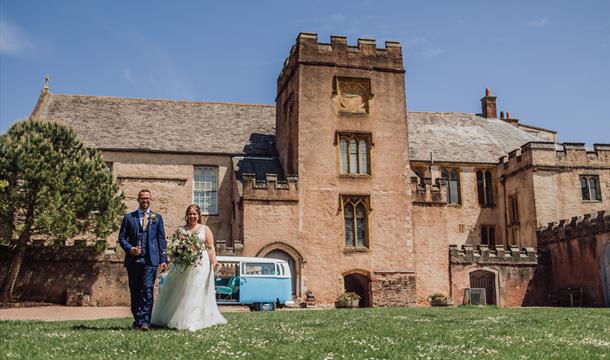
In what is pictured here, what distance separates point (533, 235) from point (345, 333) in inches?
1022

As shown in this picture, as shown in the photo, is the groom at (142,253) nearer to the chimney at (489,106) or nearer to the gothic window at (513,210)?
the gothic window at (513,210)

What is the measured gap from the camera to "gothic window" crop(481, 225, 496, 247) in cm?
3669

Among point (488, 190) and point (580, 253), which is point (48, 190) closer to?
point (580, 253)

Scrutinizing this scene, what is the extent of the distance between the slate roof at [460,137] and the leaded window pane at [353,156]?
7.68m

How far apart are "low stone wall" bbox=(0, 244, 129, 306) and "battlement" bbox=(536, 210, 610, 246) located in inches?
828

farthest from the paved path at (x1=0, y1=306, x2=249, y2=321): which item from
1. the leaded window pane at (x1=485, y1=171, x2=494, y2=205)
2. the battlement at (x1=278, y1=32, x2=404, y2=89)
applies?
the leaded window pane at (x1=485, y1=171, x2=494, y2=205)

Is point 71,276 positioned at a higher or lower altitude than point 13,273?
lower

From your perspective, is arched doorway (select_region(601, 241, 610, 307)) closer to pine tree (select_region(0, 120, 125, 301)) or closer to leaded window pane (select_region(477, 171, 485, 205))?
leaded window pane (select_region(477, 171, 485, 205))

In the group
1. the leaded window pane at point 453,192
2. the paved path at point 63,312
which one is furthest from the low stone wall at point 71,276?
the leaded window pane at point 453,192

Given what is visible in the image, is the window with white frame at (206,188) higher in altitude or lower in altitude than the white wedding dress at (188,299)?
higher

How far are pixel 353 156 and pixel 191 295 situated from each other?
20.0m

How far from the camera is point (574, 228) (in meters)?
29.7

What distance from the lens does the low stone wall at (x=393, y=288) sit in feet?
91.5

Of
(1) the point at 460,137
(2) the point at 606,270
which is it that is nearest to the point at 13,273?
(2) the point at 606,270
